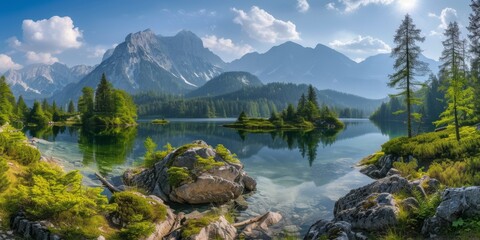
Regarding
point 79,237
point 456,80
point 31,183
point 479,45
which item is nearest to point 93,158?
point 31,183

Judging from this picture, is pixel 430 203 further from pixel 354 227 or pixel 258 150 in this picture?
pixel 258 150

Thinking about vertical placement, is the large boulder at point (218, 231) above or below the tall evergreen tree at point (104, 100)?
below

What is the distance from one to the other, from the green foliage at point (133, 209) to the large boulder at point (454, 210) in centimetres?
1175

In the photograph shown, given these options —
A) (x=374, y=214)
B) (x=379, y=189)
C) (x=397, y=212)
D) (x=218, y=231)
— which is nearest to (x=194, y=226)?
(x=218, y=231)

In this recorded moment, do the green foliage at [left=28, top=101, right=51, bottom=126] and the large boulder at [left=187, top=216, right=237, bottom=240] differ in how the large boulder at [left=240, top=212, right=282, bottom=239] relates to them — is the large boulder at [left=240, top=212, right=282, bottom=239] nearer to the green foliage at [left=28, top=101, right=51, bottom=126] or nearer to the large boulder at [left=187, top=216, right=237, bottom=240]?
the large boulder at [left=187, top=216, right=237, bottom=240]

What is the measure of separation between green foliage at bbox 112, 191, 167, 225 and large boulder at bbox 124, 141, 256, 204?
6.49 meters

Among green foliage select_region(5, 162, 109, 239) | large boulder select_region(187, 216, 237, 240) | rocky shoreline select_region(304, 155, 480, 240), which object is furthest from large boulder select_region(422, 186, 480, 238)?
green foliage select_region(5, 162, 109, 239)

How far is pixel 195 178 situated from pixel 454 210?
16310mm

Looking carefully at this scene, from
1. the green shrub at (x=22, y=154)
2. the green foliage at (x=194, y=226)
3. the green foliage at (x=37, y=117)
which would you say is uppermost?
the green foliage at (x=37, y=117)

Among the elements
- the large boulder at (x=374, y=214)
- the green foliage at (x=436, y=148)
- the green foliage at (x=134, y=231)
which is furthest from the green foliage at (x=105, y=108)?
the large boulder at (x=374, y=214)

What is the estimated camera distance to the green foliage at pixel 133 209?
602 inches

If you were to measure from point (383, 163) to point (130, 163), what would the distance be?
28082 mm

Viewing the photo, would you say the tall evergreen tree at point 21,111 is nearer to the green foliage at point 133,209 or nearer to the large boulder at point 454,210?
the green foliage at point 133,209

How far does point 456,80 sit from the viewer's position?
35688mm
